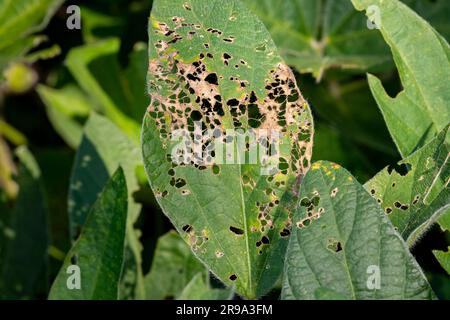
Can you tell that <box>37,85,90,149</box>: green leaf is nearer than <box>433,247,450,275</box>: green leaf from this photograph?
No

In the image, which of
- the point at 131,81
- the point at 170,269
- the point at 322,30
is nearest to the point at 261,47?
the point at 170,269

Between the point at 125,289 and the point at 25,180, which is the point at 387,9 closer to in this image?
the point at 125,289

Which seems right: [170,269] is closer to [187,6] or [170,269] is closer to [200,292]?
[200,292]

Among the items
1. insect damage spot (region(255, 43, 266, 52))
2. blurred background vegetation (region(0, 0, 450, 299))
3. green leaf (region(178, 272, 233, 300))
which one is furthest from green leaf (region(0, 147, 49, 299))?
insect damage spot (region(255, 43, 266, 52))

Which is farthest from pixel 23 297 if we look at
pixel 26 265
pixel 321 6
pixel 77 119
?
pixel 321 6

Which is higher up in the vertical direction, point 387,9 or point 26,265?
point 387,9

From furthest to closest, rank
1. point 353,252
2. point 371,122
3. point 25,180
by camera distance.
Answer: point 371,122, point 25,180, point 353,252

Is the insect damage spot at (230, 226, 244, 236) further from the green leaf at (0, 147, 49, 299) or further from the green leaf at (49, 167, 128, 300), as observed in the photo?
the green leaf at (0, 147, 49, 299)
